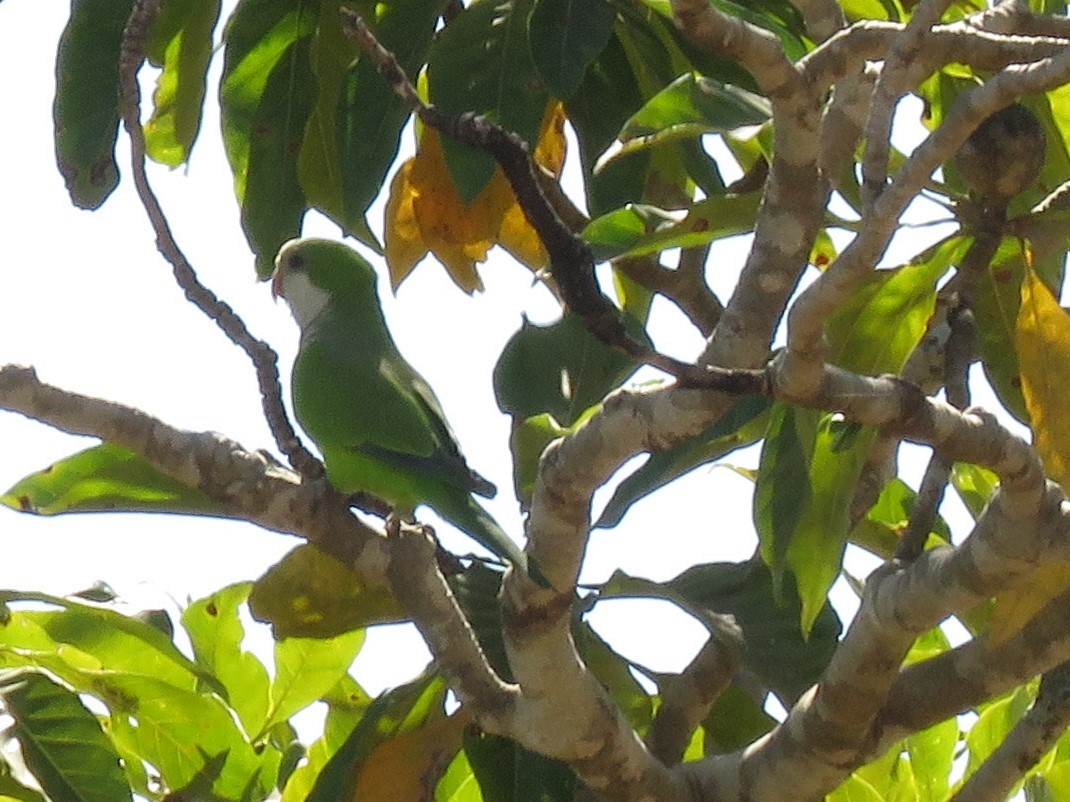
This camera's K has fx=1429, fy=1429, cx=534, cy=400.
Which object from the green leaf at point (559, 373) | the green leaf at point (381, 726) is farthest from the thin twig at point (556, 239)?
the green leaf at point (381, 726)

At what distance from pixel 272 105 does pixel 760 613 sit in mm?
1191

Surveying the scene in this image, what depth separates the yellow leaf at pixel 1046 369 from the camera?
1494mm

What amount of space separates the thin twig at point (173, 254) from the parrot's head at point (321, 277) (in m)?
1.32

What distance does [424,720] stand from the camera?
6.85 ft

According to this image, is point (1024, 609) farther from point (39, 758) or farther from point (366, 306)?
point (366, 306)

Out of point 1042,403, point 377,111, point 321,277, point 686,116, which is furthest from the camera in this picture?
point 321,277

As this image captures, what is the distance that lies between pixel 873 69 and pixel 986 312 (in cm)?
60

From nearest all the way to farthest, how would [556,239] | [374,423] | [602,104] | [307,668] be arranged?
1. [556,239]
2. [602,104]
3. [307,668]
4. [374,423]

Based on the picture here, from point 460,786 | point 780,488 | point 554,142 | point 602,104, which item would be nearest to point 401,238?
point 554,142

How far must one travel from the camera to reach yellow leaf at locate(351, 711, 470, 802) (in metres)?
1.99

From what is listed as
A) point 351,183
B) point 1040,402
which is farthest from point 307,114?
point 1040,402

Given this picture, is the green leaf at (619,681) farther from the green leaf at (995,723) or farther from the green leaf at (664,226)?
the green leaf at (664,226)

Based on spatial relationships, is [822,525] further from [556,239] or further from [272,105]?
[272,105]

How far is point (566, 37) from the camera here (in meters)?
2.10
